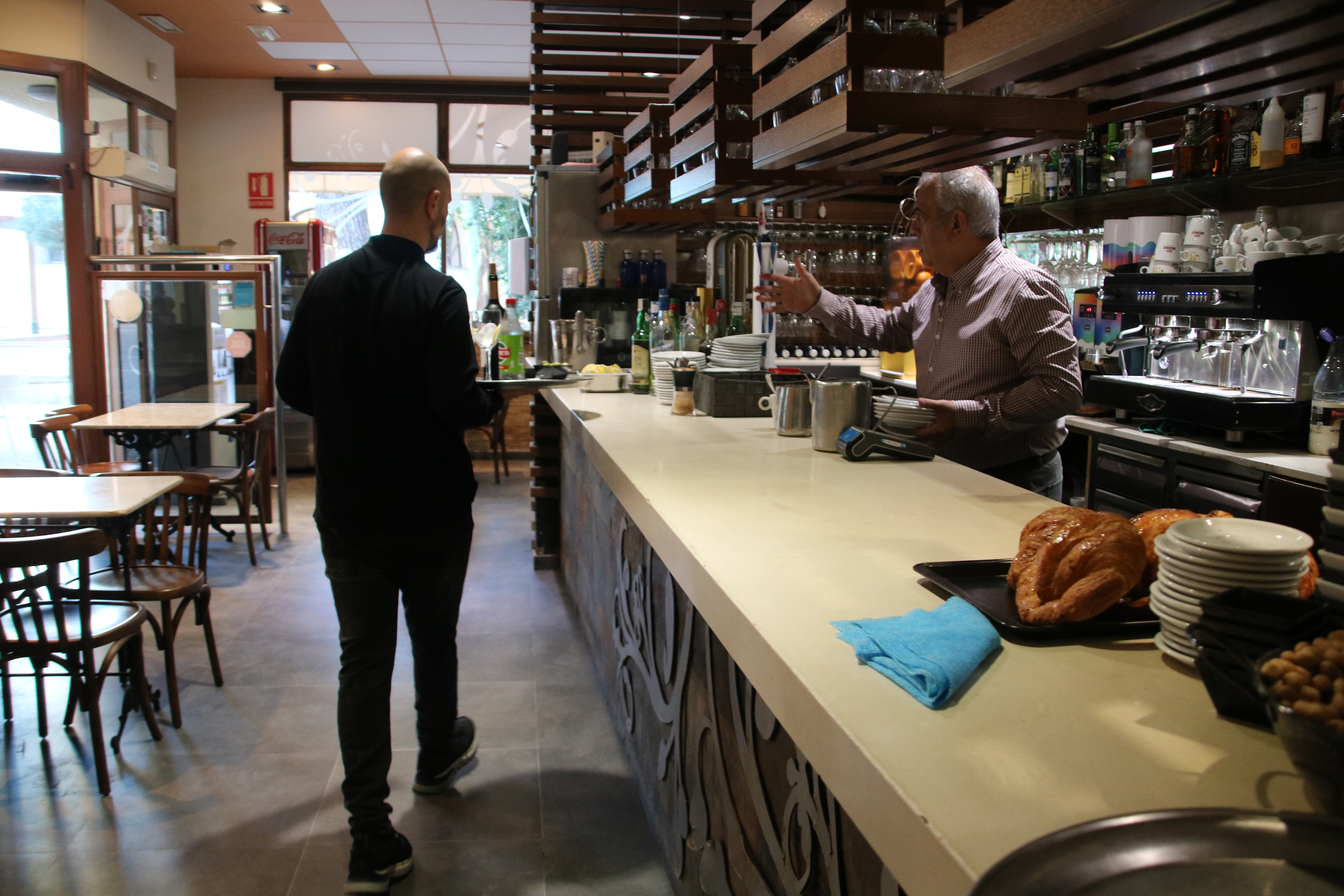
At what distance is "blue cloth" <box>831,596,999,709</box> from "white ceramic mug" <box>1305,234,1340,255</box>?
3.48m

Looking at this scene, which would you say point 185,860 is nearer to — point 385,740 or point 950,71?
point 385,740

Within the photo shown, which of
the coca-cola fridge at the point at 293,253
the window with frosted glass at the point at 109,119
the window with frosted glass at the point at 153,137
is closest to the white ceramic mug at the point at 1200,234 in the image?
the coca-cola fridge at the point at 293,253

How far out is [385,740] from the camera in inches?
105

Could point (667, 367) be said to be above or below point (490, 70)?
below

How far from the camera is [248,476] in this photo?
579 cm

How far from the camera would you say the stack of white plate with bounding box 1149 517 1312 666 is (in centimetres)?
117

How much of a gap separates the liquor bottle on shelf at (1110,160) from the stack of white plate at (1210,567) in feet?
13.2

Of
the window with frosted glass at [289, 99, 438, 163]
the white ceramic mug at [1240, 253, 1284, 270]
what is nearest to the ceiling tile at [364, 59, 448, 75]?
the window with frosted glass at [289, 99, 438, 163]

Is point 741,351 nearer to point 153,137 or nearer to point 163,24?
point 163,24

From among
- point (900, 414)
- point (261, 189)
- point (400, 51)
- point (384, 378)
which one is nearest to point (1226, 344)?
point (900, 414)

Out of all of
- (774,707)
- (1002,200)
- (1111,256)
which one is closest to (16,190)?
(1002,200)

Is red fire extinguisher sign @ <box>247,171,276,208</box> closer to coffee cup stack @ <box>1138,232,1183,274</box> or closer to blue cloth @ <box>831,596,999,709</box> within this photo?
coffee cup stack @ <box>1138,232,1183,274</box>

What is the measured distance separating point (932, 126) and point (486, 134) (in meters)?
8.23

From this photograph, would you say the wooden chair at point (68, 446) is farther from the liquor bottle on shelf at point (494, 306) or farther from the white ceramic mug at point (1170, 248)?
the white ceramic mug at point (1170, 248)
